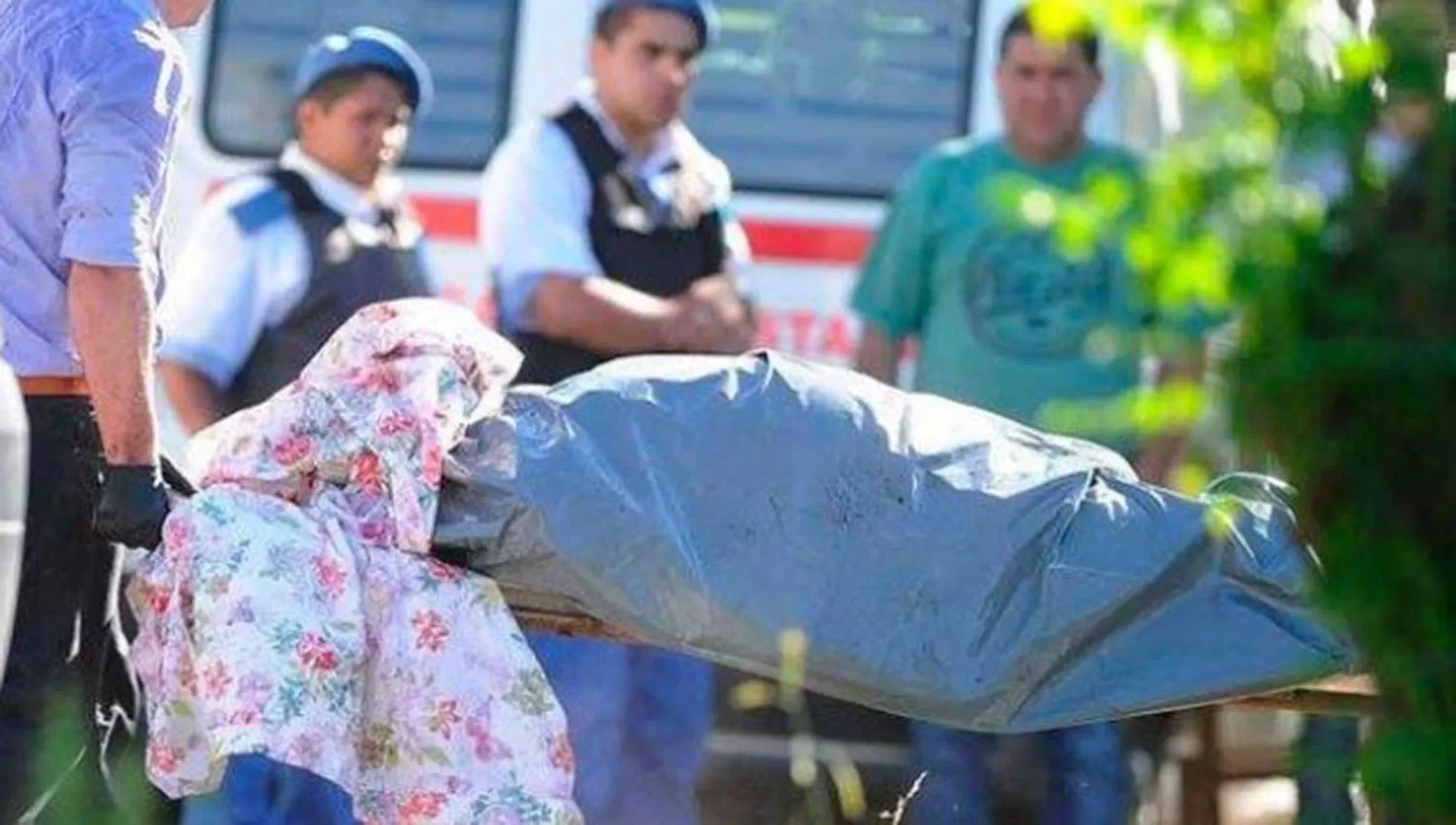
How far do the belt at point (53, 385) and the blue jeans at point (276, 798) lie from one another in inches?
26.8

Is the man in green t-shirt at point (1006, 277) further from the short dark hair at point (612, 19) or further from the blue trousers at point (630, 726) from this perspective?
the blue trousers at point (630, 726)

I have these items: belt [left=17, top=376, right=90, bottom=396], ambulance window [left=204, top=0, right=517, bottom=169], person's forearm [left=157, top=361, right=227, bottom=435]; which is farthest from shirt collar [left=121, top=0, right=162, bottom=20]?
ambulance window [left=204, top=0, right=517, bottom=169]

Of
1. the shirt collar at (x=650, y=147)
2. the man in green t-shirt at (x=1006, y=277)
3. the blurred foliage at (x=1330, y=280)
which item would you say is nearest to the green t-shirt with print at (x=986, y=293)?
the man in green t-shirt at (x=1006, y=277)

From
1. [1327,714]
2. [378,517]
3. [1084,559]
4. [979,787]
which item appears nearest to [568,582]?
[378,517]

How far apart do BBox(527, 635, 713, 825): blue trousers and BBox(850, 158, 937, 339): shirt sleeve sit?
0.93 m

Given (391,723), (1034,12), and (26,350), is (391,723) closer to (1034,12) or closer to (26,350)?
(26,350)

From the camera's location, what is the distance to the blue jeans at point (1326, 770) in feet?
11.4

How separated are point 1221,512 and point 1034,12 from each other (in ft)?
4.23

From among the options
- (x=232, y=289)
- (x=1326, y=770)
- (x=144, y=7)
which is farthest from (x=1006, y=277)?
(x=1326, y=770)

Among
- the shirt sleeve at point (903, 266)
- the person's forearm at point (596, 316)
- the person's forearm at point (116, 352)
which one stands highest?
the person's forearm at point (116, 352)

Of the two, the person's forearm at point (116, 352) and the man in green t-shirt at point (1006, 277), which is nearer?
the person's forearm at point (116, 352)

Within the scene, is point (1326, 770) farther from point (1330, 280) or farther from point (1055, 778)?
point (1055, 778)

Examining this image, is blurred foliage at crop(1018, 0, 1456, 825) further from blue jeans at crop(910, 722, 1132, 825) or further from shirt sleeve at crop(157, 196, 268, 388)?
shirt sleeve at crop(157, 196, 268, 388)

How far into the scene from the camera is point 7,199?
5.59 meters
